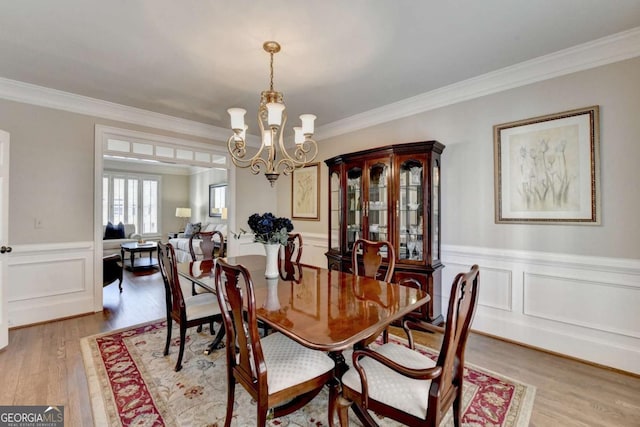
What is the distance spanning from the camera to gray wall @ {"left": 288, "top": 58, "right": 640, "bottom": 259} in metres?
2.21

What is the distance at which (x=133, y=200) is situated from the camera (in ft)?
27.7

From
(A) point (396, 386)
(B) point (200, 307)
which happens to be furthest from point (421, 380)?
(B) point (200, 307)

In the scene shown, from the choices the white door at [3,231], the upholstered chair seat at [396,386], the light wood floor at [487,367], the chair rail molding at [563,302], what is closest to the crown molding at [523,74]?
the chair rail molding at [563,302]

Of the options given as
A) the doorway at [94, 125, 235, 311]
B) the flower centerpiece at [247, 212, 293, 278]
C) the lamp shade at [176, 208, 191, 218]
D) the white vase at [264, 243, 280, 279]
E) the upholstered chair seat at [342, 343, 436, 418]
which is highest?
the doorway at [94, 125, 235, 311]

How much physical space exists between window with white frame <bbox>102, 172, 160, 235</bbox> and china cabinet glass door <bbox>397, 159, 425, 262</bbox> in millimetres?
8138

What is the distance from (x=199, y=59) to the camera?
251 cm

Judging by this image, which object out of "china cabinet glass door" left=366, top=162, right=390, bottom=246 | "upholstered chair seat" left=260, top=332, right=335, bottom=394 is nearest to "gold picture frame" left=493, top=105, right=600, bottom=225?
→ "china cabinet glass door" left=366, top=162, right=390, bottom=246

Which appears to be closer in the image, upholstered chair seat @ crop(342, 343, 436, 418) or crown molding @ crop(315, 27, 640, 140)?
upholstered chair seat @ crop(342, 343, 436, 418)

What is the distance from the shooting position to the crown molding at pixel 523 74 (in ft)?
7.29

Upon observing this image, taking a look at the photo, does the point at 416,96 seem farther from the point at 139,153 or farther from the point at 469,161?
the point at 139,153

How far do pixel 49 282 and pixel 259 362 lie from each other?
11.1ft

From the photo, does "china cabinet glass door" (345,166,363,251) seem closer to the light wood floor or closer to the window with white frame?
the light wood floor

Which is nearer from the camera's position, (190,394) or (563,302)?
(190,394)

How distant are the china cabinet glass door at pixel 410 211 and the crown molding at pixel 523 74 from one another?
2.61 ft
